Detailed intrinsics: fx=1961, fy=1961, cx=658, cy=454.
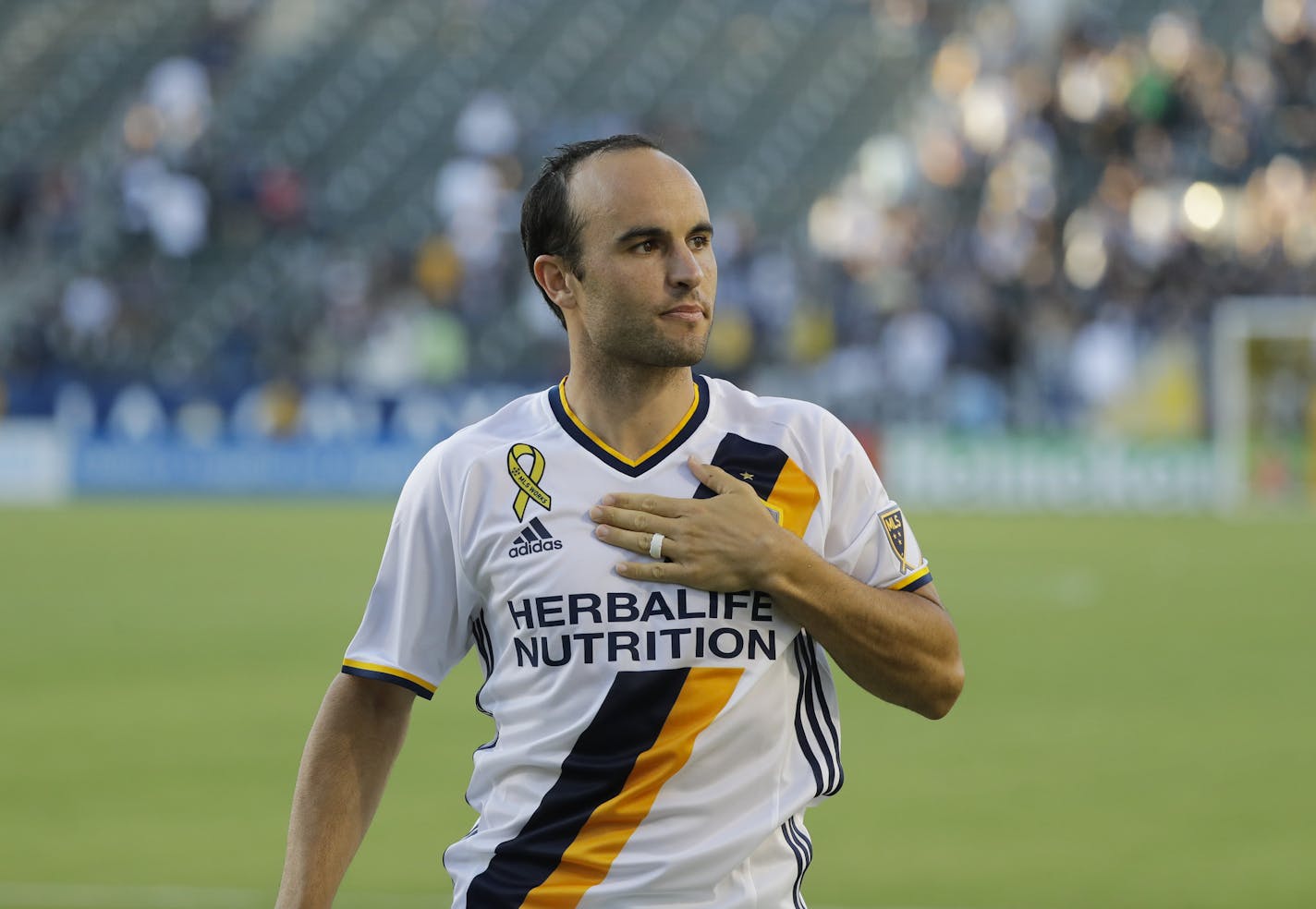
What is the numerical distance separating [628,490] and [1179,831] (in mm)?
5188

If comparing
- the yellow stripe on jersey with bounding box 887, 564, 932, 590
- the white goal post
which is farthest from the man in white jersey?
the white goal post

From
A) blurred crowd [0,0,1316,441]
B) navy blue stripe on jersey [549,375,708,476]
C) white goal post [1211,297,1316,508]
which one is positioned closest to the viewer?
navy blue stripe on jersey [549,375,708,476]

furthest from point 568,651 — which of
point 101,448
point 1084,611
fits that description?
point 101,448

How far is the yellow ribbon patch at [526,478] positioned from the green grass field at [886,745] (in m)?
3.73

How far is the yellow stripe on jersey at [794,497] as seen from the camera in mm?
3256

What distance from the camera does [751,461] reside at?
3.30 m

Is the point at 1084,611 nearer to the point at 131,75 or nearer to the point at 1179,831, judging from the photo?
the point at 1179,831

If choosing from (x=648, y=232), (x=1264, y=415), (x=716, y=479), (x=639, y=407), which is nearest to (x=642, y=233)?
(x=648, y=232)

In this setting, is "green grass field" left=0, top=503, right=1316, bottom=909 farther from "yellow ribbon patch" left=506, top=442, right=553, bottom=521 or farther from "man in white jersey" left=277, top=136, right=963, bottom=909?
"yellow ribbon patch" left=506, top=442, right=553, bottom=521

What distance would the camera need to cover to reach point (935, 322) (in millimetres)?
23609

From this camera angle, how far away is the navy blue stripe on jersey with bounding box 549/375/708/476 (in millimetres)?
3279

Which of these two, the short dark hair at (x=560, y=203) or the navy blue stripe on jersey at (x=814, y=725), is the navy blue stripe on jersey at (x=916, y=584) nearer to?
the navy blue stripe on jersey at (x=814, y=725)

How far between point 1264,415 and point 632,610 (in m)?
20.0

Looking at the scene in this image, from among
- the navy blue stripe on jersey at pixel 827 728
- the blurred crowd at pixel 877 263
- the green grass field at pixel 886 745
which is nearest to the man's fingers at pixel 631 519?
the navy blue stripe on jersey at pixel 827 728
